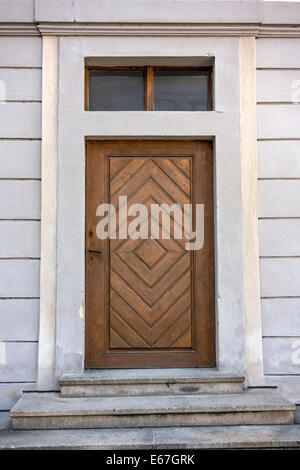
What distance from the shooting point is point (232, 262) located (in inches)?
187

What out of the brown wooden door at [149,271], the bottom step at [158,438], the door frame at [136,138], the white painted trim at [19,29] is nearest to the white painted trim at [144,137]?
the door frame at [136,138]

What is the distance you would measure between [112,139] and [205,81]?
109 centimetres

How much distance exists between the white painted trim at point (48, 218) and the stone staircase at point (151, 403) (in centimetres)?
29

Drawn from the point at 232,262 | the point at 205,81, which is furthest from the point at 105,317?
the point at 205,81

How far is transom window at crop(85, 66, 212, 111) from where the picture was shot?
5008mm

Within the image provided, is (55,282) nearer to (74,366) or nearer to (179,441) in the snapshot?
(74,366)

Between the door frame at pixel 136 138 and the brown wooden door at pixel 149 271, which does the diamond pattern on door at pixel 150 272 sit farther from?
the door frame at pixel 136 138

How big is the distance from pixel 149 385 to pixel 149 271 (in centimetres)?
104

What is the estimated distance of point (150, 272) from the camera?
16.1 feet

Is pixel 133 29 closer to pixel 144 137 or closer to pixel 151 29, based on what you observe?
pixel 151 29

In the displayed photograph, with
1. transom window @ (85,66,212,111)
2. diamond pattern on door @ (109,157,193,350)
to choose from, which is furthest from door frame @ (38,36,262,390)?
diamond pattern on door @ (109,157,193,350)

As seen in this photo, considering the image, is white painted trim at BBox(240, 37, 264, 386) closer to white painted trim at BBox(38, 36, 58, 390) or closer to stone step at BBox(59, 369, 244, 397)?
stone step at BBox(59, 369, 244, 397)

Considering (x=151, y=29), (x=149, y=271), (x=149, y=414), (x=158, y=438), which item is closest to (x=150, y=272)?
(x=149, y=271)

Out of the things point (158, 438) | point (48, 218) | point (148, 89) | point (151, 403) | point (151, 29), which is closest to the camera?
point (158, 438)
